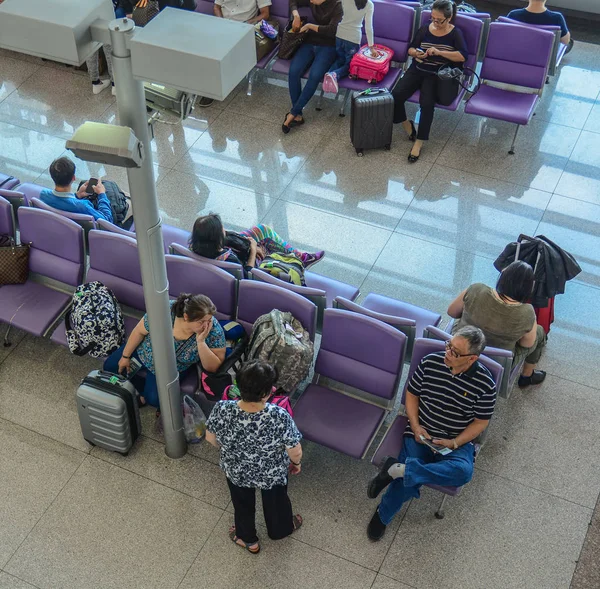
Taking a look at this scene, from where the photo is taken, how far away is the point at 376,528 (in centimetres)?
→ 461

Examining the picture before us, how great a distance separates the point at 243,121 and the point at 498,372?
14.0 ft

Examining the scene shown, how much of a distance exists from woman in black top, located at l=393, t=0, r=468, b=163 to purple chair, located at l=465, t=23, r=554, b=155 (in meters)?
0.30

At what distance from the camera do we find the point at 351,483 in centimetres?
492

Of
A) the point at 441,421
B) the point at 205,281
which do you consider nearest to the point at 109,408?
the point at 205,281

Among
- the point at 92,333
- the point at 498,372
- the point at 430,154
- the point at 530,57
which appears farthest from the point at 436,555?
the point at 530,57

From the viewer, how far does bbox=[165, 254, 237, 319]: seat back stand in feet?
16.9

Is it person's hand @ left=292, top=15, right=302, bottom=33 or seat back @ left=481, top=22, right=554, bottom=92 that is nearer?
seat back @ left=481, top=22, right=554, bottom=92

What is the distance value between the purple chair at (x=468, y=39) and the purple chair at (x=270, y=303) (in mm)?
3160

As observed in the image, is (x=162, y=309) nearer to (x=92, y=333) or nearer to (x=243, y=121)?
(x=92, y=333)

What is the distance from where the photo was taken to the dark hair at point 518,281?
15.0 feet

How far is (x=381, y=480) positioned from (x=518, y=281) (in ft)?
4.50

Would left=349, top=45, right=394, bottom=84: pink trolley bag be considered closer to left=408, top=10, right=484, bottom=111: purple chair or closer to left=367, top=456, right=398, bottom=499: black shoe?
left=408, top=10, right=484, bottom=111: purple chair

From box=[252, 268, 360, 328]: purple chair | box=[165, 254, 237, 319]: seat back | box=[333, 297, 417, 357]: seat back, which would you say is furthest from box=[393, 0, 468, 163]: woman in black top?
box=[165, 254, 237, 319]: seat back

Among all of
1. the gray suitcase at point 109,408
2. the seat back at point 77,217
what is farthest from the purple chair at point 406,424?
the seat back at point 77,217
